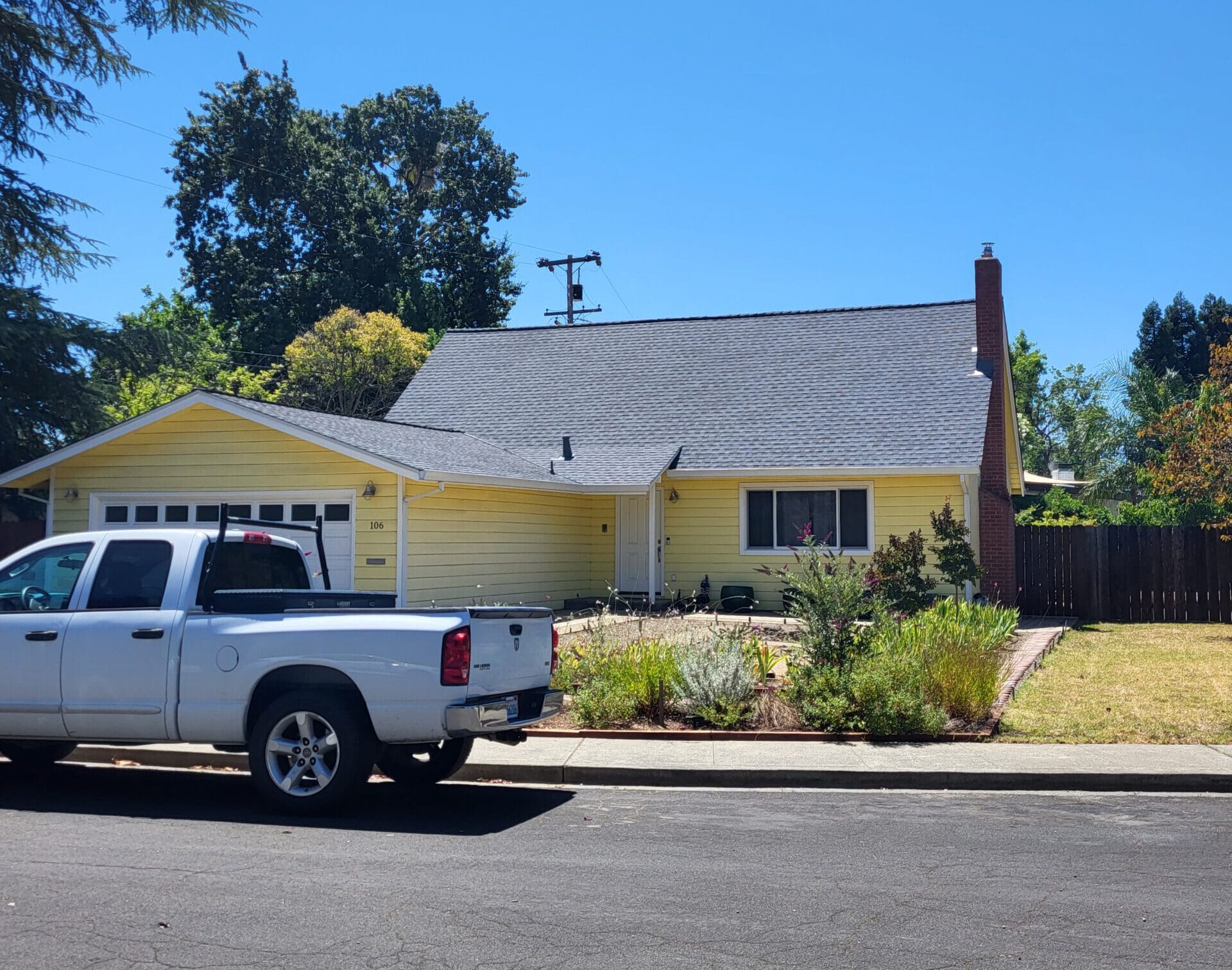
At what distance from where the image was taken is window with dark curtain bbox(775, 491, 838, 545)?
2130 cm

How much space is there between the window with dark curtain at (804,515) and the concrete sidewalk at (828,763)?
38.1 feet

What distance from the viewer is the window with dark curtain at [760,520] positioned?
21.8 metres

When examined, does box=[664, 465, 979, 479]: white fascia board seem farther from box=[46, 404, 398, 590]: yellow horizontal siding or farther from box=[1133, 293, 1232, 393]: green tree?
box=[1133, 293, 1232, 393]: green tree

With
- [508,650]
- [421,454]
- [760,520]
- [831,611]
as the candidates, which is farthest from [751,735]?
[760,520]

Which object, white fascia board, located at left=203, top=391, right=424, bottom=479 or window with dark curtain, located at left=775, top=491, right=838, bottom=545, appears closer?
white fascia board, located at left=203, top=391, right=424, bottom=479

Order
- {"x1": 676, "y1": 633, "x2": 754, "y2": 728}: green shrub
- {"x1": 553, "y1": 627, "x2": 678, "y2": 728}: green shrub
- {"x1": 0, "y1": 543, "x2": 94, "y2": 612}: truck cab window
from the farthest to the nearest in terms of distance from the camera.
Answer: {"x1": 553, "y1": 627, "x2": 678, "y2": 728}: green shrub
{"x1": 676, "y1": 633, "x2": 754, "y2": 728}: green shrub
{"x1": 0, "y1": 543, "x2": 94, "y2": 612}: truck cab window

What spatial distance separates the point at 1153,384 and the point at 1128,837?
97.8 ft

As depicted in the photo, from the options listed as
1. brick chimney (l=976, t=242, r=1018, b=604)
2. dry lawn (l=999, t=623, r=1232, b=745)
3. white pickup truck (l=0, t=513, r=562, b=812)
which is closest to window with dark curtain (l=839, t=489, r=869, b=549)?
brick chimney (l=976, t=242, r=1018, b=604)

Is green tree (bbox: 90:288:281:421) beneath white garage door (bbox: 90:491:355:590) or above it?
above

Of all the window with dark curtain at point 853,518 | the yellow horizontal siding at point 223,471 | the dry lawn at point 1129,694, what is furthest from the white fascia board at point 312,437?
the dry lawn at point 1129,694

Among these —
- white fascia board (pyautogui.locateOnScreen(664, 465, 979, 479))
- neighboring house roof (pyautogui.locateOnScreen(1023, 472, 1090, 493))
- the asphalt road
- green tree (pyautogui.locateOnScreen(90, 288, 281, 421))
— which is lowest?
the asphalt road

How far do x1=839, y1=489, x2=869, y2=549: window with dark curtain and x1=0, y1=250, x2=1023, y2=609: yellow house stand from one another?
0.19 ft

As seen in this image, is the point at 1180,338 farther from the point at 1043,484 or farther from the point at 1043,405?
the point at 1043,484

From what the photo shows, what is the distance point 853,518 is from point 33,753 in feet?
49.4
